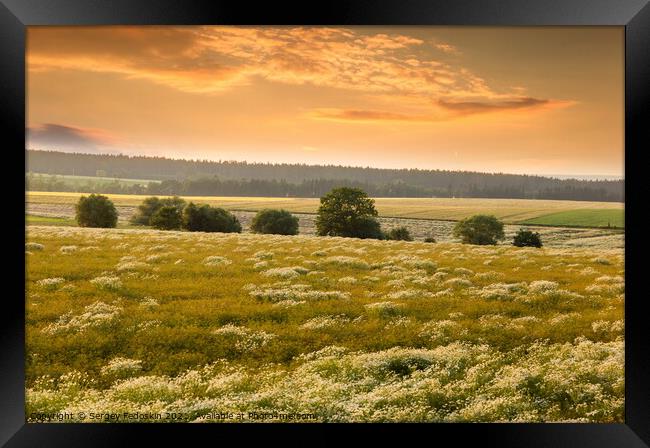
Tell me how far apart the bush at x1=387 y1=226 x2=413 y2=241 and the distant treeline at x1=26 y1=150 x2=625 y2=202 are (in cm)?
62

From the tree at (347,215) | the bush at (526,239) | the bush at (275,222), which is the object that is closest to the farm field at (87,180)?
the bush at (275,222)

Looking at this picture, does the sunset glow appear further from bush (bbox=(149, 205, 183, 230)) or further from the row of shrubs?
bush (bbox=(149, 205, 183, 230))

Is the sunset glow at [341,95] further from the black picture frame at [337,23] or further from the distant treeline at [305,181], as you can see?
the black picture frame at [337,23]

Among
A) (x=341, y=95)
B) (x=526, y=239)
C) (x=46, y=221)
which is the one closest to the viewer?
(x=46, y=221)

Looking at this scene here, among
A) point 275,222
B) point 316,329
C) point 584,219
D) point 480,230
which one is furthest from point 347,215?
point 584,219

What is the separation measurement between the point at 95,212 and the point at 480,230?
23.0ft

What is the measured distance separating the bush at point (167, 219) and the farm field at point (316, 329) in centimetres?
18

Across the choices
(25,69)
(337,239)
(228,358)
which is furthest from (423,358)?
(25,69)

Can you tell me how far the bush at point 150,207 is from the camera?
28.8ft

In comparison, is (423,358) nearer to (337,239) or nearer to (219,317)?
(337,239)

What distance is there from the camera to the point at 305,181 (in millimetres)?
8789

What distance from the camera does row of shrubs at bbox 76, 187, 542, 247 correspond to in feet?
28.6

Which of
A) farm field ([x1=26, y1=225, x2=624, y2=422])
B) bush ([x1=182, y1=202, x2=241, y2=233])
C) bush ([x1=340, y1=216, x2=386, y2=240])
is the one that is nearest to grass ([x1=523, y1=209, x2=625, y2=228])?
farm field ([x1=26, y1=225, x2=624, y2=422])

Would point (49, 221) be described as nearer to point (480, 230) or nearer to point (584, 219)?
point (480, 230)
